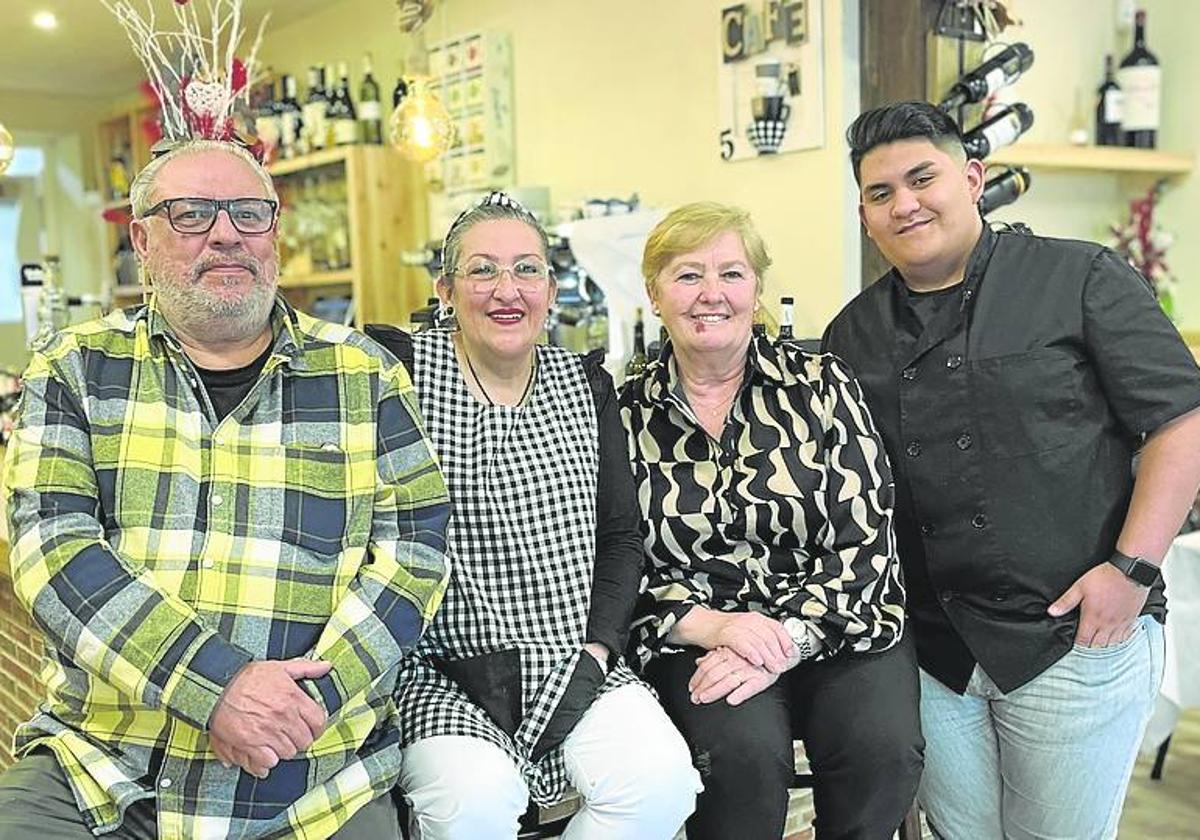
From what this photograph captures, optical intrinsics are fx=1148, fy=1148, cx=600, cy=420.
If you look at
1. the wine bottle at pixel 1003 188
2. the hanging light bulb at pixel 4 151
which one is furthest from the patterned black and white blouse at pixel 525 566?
the wine bottle at pixel 1003 188

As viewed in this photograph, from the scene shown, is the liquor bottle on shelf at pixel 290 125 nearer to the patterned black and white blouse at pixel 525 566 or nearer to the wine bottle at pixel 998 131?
the wine bottle at pixel 998 131

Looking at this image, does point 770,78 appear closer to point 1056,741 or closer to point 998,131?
point 998,131

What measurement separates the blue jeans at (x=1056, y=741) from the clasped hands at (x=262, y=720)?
1.01 meters

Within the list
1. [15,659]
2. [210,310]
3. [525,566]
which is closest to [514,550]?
[525,566]

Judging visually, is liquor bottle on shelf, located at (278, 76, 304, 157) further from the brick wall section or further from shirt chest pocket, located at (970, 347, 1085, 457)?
shirt chest pocket, located at (970, 347, 1085, 457)

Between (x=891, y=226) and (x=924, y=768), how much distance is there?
0.88 m

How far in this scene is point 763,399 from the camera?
6.20 feet

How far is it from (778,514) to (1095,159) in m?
2.10

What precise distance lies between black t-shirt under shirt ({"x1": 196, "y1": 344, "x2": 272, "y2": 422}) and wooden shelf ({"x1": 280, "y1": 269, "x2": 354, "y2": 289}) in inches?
127

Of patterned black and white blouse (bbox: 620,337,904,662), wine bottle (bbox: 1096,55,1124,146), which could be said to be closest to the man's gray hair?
patterned black and white blouse (bbox: 620,337,904,662)

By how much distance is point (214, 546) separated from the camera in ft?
5.10

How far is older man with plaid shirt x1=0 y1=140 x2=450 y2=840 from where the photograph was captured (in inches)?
58.0

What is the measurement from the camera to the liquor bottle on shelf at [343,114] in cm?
485

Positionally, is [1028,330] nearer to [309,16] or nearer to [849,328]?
[849,328]
